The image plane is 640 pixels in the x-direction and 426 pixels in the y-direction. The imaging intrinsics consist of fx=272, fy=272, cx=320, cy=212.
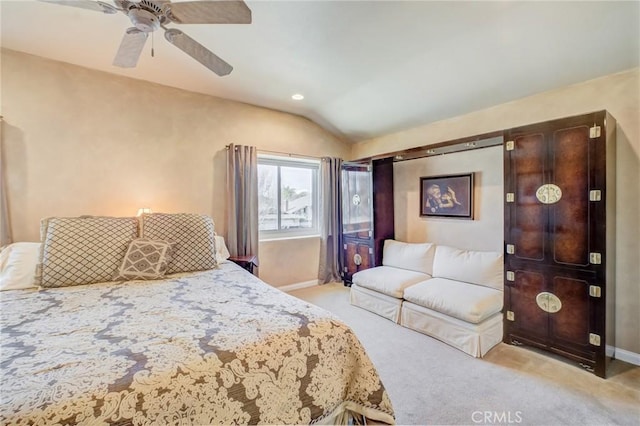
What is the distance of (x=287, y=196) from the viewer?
425 cm

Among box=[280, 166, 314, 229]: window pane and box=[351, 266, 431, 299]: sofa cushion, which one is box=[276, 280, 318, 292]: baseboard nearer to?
box=[280, 166, 314, 229]: window pane

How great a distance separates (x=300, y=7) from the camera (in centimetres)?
195

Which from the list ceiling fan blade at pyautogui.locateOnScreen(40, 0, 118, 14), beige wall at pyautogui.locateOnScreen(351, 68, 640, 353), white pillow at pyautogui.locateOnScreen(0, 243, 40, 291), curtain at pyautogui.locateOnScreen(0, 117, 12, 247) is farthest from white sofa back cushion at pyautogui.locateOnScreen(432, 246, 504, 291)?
curtain at pyautogui.locateOnScreen(0, 117, 12, 247)

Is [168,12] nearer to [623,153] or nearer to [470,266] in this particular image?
[470,266]

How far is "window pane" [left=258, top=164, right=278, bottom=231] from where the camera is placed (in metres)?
4.02

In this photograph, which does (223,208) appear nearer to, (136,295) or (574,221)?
(136,295)

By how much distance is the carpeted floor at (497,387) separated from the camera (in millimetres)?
1638

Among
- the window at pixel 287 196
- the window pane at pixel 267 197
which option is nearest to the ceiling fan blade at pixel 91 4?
the window at pixel 287 196

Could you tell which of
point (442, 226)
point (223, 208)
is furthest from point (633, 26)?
point (223, 208)

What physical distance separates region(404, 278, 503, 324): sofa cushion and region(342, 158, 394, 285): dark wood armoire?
3.55ft

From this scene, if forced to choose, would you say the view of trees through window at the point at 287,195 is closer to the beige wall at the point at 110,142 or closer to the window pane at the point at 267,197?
the window pane at the point at 267,197

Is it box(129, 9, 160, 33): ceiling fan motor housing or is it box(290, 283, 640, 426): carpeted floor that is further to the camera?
box(290, 283, 640, 426): carpeted floor

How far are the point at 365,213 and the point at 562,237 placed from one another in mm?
2270

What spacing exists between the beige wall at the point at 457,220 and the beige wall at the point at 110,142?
6.58 ft
